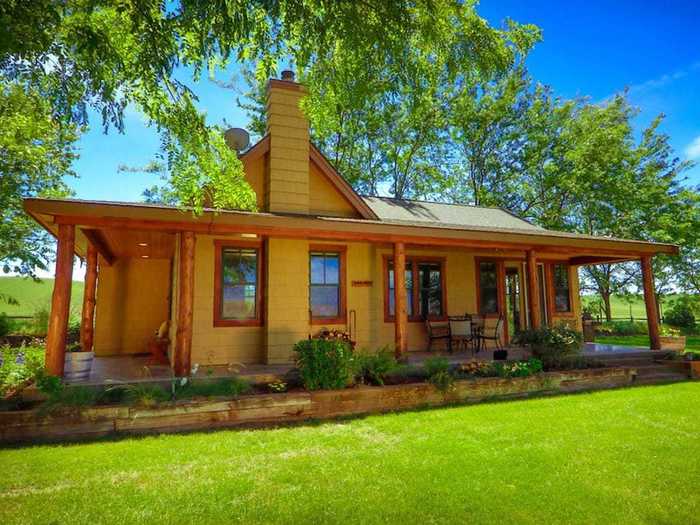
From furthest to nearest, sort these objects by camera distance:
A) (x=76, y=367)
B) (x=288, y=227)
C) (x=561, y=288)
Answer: (x=561, y=288), (x=288, y=227), (x=76, y=367)

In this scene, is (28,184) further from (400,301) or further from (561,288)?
(561,288)

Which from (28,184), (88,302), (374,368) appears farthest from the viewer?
(28,184)

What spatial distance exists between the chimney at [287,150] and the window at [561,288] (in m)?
7.94

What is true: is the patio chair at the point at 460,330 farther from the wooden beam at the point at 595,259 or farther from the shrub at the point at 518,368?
the wooden beam at the point at 595,259

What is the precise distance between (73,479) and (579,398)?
6.92m

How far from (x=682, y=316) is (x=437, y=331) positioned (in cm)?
1840

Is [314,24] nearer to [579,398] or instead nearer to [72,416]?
[72,416]

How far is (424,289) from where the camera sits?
1014cm

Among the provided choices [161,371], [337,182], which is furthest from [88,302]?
[337,182]

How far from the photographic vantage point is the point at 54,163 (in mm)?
17172

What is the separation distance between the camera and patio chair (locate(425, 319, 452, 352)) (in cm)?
959

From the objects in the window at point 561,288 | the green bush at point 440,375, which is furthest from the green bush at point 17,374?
the window at point 561,288

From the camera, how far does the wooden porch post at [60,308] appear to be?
5.55 m

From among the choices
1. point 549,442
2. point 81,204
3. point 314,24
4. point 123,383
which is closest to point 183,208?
point 81,204
